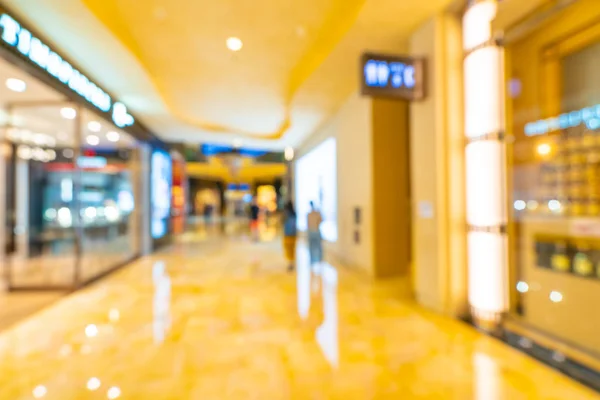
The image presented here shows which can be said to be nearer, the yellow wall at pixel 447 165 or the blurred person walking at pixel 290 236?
the yellow wall at pixel 447 165

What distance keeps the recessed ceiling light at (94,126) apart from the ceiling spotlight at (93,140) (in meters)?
1.02

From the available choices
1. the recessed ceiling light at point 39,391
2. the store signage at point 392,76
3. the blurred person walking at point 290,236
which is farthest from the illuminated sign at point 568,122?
the recessed ceiling light at point 39,391

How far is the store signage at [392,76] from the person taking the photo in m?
4.03

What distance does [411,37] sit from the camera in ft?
15.2

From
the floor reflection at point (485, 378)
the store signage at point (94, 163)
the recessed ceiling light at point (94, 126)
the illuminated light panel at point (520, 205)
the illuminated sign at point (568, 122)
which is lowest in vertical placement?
the floor reflection at point (485, 378)

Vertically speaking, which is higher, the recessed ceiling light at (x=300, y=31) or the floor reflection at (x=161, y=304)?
the recessed ceiling light at (x=300, y=31)

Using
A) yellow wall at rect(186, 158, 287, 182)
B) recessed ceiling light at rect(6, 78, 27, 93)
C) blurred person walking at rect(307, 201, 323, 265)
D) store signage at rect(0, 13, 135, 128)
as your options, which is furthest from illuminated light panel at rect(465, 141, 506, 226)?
yellow wall at rect(186, 158, 287, 182)

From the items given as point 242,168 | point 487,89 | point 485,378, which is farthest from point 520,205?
point 242,168

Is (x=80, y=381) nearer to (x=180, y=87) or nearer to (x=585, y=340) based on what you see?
(x=585, y=340)

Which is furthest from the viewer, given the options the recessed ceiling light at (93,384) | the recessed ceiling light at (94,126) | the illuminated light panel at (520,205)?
the recessed ceiling light at (94,126)

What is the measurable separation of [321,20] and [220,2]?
1.26 meters

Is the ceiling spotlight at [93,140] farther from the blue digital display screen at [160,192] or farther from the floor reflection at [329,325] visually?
the floor reflection at [329,325]

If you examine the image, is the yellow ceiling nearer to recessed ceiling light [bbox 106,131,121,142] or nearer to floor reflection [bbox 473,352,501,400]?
recessed ceiling light [bbox 106,131,121,142]

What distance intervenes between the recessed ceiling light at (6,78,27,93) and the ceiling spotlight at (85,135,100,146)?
321cm
